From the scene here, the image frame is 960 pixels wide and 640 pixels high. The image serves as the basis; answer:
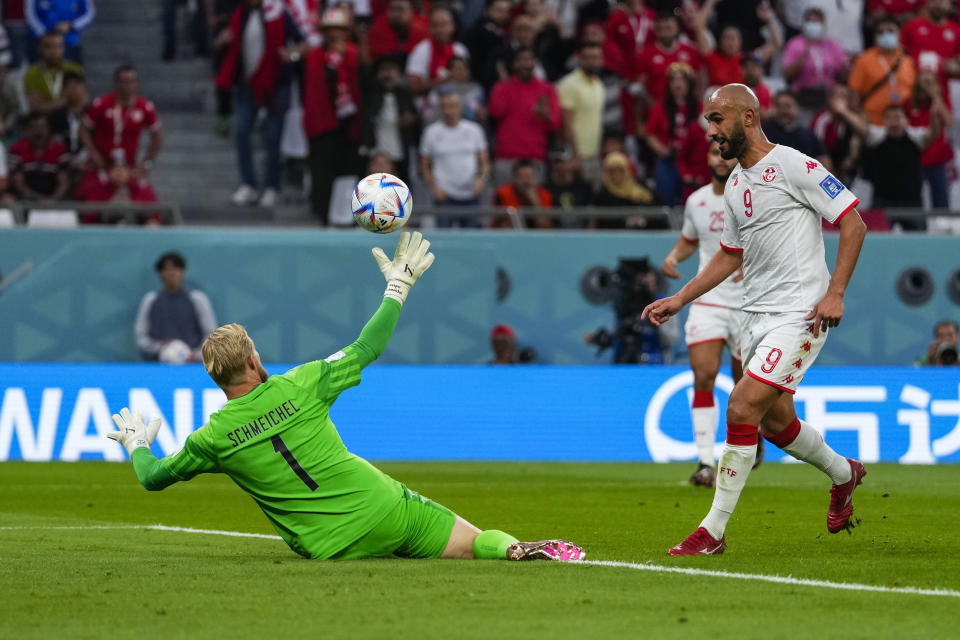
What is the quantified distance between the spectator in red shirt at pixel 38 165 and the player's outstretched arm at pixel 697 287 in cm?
1196

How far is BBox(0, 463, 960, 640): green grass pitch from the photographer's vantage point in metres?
6.16

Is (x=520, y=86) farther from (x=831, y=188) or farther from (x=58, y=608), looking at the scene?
(x=58, y=608)

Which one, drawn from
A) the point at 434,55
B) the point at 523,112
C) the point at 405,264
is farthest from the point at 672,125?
the point at 405,264

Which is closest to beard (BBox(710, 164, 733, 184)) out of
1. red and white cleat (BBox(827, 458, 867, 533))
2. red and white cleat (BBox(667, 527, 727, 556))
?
red and white cleat (BBox(827, 458, 867, 533))

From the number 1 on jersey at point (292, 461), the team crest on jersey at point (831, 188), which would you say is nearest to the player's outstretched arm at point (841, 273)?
the team crest on jersey at point (831, 188)

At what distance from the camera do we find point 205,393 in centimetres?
1712

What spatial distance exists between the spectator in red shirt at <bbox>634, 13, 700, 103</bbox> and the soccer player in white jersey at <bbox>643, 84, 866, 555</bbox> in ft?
39.3

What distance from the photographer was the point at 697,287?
897 cm

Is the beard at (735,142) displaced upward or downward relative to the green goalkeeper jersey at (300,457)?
upward

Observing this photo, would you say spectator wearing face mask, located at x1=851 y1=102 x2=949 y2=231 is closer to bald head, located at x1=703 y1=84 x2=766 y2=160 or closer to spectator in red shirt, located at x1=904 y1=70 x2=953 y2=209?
spectator in red shirt, located at x1=904 y1=70 x2=953 y2=209

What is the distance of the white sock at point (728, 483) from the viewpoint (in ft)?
27.7

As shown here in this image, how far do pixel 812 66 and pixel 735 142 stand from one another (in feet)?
45.5

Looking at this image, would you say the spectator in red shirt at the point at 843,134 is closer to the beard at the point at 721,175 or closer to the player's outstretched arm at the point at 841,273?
the beard at the point at 721,175

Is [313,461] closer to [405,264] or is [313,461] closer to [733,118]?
[405,264]
